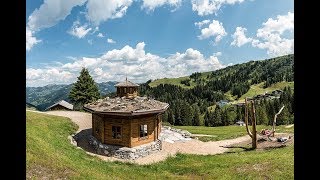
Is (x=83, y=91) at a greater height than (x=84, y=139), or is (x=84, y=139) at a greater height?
(x=83, y=91)

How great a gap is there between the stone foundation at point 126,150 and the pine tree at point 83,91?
139 feet

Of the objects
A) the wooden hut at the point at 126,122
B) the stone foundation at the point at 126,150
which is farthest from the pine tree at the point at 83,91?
the stone foundation at the point at 126,150

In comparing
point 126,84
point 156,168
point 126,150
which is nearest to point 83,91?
point 126,84

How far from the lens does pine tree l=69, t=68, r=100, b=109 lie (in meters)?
74.6

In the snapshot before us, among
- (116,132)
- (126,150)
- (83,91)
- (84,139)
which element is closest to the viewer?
(126,150)

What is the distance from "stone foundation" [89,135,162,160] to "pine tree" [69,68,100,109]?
4243 centimetres

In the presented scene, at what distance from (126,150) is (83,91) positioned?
47.0 meters

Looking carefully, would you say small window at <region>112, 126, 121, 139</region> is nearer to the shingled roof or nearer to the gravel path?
the gravel path

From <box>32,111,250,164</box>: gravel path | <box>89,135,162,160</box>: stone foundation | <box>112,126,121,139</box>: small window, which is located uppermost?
<box>112,126,121,139</box>: small window

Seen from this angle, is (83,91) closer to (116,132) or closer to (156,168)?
(116,132)

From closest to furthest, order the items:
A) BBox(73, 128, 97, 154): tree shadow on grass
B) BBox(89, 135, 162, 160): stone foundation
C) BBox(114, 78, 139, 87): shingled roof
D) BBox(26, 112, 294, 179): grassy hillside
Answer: BBox(26, 112, 294, 179): grassy hillside, BBox(89, 135, 162, 160): stone foundation, BBox(73, 128, 97, 154): tree shadow on grass, BBox(114, 78, 139, 87): shingled roof

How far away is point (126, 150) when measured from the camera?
102 ft

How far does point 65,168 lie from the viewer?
18641 mm

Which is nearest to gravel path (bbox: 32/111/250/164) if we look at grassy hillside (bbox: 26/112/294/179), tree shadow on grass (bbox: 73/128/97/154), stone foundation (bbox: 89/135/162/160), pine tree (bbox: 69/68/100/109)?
stone foundation (bbox: 89/135/162/160)
